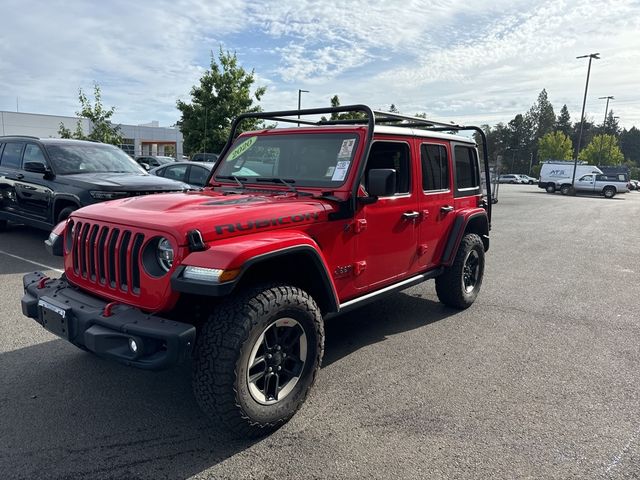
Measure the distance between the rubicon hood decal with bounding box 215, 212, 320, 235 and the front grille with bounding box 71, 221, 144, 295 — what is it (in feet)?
1.63

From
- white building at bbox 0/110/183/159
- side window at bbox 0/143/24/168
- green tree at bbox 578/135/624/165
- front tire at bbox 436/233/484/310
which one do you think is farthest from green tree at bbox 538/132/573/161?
side window at bbox 0/143/24/168

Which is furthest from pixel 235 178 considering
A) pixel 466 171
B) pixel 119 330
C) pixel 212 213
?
pixel 466 171

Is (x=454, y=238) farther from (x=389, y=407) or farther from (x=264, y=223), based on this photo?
(x=264, y=223)

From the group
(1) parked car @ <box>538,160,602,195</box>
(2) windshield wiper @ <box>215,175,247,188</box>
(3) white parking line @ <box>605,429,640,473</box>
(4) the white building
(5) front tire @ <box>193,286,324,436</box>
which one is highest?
(4) the white building

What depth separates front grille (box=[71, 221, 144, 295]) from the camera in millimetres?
2906

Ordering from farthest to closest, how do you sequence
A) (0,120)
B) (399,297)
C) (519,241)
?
(0,120) < (519,241) < (399,297)

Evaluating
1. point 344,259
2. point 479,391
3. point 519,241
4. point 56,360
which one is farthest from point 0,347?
point 519,241

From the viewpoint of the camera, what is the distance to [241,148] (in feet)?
14.8

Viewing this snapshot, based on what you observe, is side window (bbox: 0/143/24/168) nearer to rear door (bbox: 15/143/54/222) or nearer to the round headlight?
rear door (bbox: 15/143/54/222)

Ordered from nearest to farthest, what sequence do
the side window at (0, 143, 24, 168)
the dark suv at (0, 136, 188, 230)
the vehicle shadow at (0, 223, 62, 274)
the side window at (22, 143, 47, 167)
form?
the vehicle shadow at (0, 223, 62, 274) < the dark suv at (0, 136, 188, 230) < the side window at (22, 143, 47, 167) < the side window at (0, 143, 24, 168)

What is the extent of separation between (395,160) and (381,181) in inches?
32.5

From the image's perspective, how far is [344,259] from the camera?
3.64m

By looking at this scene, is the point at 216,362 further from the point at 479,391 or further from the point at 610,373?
the point at 610,373

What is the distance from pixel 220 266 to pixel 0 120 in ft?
205
